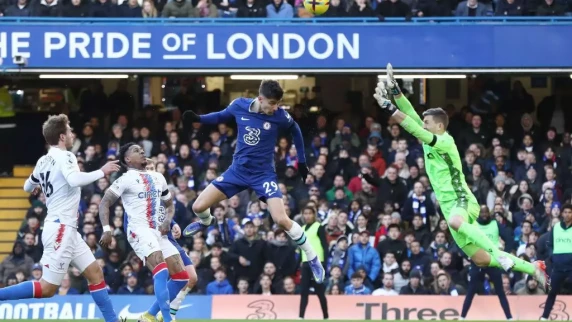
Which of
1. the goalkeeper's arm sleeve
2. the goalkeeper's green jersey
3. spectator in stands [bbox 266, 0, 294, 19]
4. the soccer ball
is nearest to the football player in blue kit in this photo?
the goalkeeper's arm sleeve

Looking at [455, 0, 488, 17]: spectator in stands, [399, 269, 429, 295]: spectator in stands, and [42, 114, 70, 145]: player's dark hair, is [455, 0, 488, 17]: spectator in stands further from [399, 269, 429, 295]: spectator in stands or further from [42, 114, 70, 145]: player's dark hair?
[42, 114, 70, 145]: player's dark hair

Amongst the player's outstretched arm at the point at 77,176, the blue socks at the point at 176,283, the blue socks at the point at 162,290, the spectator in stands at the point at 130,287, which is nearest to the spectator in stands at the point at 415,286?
the spectator in stands at the point at 130,287

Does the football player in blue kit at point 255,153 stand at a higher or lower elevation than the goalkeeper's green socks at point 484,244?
higher

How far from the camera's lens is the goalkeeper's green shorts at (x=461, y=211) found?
14391 millimetres

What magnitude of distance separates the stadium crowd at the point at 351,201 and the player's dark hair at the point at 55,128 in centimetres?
665

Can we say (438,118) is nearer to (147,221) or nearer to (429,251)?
(147,221)

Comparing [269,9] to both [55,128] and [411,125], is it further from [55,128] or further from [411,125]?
[55,128]

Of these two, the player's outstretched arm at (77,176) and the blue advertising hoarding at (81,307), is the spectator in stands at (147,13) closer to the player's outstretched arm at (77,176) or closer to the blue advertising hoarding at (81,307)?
the blue advertising hoarding at (81,307)

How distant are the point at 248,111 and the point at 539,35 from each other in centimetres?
1018

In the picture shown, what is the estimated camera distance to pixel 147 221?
1420cm

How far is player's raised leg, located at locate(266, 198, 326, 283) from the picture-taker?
14.2 m

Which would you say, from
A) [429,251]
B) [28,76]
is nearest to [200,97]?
[28,76]

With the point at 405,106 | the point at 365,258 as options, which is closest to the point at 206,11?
the point at 365,258

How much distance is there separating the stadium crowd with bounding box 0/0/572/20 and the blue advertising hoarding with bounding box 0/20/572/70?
0.56 m
